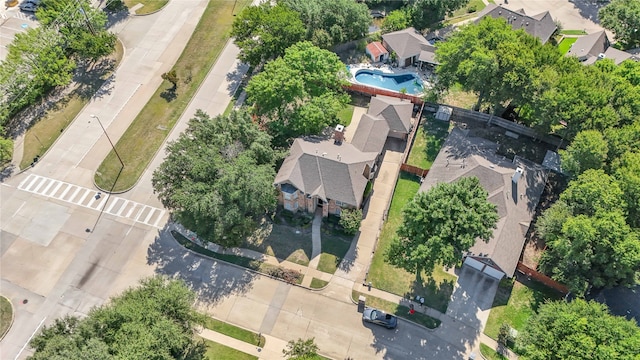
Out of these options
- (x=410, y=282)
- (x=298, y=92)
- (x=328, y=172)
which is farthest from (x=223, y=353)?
(x=298, y=92)

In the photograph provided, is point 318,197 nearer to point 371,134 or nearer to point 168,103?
point 371,134

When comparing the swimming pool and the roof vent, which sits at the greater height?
the roof vent

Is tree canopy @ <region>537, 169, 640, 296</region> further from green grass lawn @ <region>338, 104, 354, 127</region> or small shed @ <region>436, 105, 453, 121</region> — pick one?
green grass lawn @ <region>338, 104, 354, 127</region>

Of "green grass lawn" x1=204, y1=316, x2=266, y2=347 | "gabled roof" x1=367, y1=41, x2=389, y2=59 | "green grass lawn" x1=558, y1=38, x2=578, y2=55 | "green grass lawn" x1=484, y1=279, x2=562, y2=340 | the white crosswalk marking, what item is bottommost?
"green grass lawn" x1=204, y1=316, x2=266, y2=347

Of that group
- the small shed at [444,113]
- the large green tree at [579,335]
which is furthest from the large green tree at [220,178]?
the large green tree at [579,335]

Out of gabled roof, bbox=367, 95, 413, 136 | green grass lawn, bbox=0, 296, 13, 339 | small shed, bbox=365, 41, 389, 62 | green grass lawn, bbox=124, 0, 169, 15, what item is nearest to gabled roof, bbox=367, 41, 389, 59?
small shed, bbox=365, 41, 389, 62

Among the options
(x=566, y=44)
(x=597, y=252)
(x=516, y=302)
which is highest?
(x=566, y=44)

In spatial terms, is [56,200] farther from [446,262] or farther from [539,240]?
[539,240]

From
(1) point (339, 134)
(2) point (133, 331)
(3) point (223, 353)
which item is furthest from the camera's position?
(1) point (339, 134)

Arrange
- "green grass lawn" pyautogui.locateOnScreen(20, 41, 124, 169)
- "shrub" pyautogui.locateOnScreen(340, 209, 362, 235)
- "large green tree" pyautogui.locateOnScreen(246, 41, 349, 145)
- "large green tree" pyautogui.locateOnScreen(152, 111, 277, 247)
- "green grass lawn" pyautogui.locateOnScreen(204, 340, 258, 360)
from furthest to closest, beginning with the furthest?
"green grass lawn" pyautogui.locateOnScreen(20, 41, 124, 169)
"large green tree" pyautogui.locateOnScreen(246, 41, 349, 145)
"shrub" pyautogui.locateOnScreen(340, 209, 362, 235)
"large green tree" pyautogui.locateOnScreen(152, 111, 277, 247)
"green grass lawn" pyautogui.locateOnScreen(204, 340, 258, 360)
